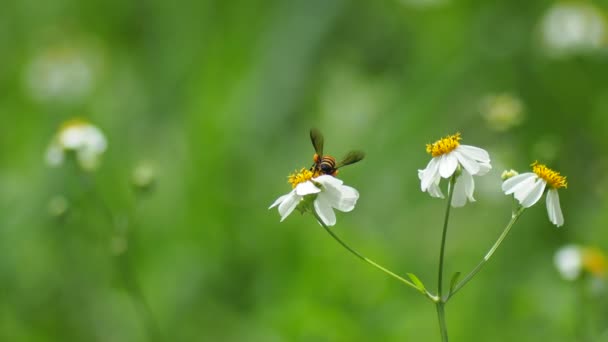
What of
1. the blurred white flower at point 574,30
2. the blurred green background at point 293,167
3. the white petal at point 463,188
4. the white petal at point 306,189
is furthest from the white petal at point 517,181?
the blurred white flower at point 574,30

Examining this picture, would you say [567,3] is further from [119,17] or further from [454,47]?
[119,17]

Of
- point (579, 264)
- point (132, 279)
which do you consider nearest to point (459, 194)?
point (579, 264)

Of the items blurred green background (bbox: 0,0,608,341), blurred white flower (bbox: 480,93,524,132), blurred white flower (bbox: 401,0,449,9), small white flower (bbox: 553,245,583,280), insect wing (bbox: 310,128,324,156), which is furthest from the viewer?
blurred white flower (bbox: 401,0,449,9)

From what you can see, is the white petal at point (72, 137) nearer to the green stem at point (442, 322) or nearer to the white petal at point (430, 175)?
the white petal at point (430, 175)

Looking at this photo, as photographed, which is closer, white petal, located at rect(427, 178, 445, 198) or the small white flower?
white petal, located at rect(427, 178, 445, 198)

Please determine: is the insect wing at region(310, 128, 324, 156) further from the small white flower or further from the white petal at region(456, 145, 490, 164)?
the small white flower

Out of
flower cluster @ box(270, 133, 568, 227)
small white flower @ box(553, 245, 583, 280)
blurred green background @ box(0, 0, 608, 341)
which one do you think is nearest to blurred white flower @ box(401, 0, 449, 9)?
blurred green background @ box(0, 0, 608, 341)
